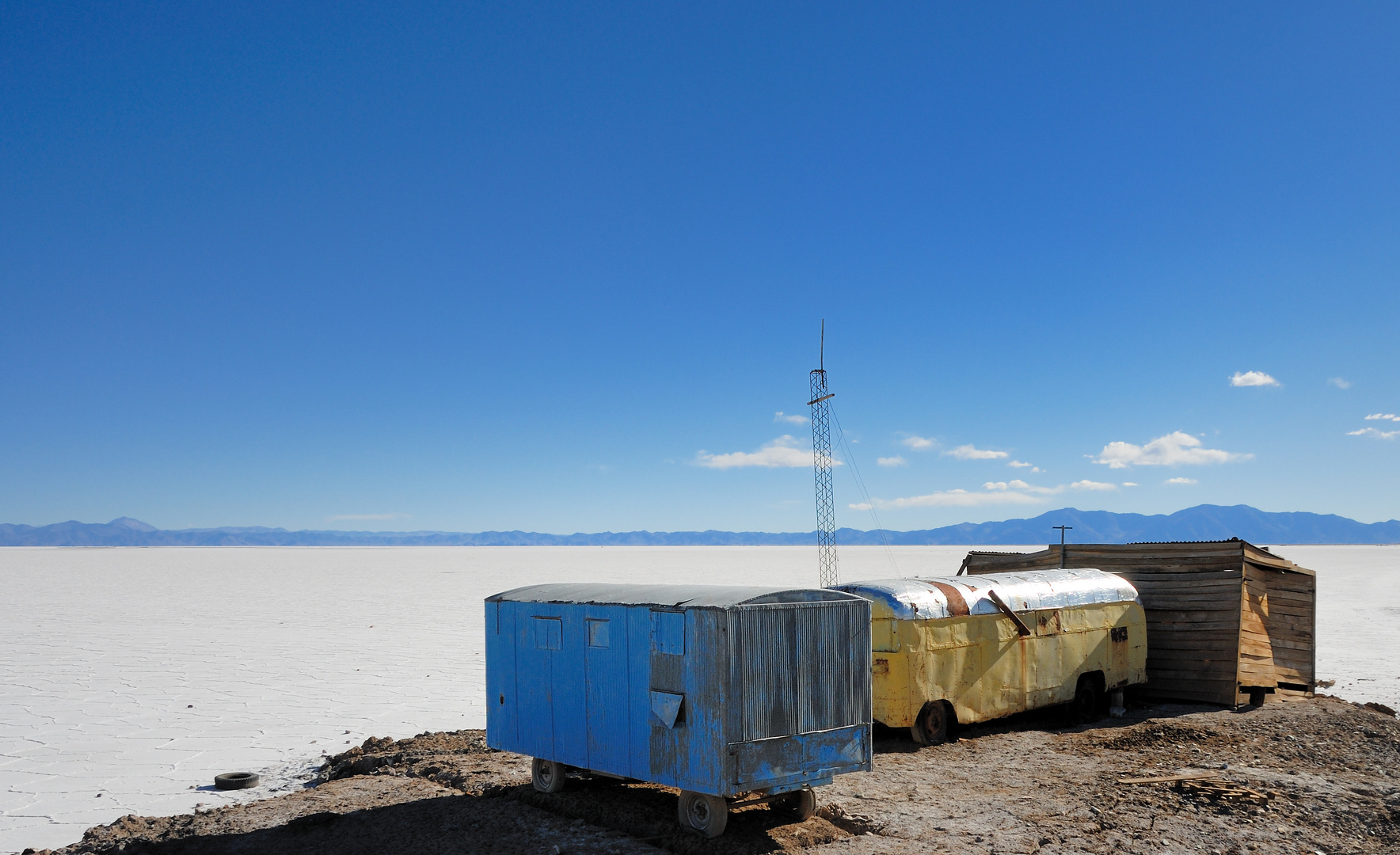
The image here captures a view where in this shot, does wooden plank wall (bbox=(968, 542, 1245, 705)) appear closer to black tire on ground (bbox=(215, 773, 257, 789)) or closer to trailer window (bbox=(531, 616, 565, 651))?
trailer window (bbox=(531, 616, 565, 651))

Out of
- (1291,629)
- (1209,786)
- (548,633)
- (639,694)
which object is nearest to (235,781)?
(548,633)

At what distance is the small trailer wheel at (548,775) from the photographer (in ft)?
30.2

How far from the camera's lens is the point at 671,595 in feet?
27.2

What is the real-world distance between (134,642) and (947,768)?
22.2 m

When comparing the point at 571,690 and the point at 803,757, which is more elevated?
the point at 571,690

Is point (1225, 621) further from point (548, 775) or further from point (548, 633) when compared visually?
point (548, 633)

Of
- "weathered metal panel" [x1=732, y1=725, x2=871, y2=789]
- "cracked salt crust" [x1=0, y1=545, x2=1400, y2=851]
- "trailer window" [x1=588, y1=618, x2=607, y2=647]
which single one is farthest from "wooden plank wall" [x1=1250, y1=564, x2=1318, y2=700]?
"trailer window" [x1=588, y1=618, x2=607, y2=647]

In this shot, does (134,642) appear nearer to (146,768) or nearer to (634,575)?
(146,768)

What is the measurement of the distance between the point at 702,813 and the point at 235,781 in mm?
6276

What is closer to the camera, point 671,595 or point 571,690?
point 671,595

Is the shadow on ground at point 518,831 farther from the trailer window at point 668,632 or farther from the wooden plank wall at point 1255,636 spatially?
the wooden plank wall at point 1255,636

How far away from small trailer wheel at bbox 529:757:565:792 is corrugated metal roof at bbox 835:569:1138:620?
16.5 feet

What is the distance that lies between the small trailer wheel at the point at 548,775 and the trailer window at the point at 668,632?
2106 mm

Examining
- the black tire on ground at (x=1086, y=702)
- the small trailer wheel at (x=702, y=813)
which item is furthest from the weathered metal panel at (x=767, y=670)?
the black tire on ground at (x=1086, y=702)
